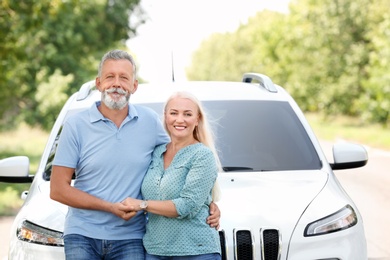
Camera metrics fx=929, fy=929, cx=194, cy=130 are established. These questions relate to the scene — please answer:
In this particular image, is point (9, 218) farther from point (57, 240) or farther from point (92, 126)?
point (92, 126)

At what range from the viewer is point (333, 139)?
123ft

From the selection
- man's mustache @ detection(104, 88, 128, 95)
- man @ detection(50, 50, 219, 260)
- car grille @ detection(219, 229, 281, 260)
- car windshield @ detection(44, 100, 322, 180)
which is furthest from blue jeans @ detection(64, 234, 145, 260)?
car windshield @ detection(44, 100, 322, 180)

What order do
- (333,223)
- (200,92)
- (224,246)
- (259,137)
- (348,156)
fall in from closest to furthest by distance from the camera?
(224,246), (333,223), (348,156), (259,137), (200,92)

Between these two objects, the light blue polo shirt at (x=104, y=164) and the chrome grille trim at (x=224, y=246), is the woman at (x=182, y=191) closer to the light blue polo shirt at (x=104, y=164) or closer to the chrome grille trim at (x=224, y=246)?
the light blue polo shirt at (x=104, y=164)

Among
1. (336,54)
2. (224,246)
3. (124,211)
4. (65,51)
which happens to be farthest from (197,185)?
(336,54)

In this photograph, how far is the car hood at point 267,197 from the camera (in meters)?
4.57

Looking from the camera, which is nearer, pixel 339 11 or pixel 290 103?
pixel 290 103

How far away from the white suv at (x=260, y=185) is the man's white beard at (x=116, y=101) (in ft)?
3.13

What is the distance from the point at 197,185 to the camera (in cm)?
376

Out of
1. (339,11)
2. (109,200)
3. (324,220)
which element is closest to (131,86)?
(109,200)

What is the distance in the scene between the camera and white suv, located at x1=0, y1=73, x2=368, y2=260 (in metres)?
4.54

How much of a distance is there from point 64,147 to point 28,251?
95 centimetres

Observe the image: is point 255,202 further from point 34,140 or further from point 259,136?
point 34,140

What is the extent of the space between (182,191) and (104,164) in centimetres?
34
